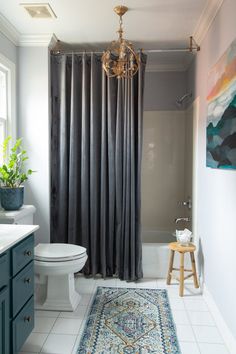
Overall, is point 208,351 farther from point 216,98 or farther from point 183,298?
point 216,98

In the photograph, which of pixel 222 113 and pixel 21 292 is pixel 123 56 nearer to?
pixel 222 113

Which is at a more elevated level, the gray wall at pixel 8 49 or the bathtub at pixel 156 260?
the gray wall at pixel 8 49

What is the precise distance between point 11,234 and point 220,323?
157 centimetres

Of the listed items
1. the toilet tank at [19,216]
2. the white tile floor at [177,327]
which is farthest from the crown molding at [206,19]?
the white tile floor at [177,327]

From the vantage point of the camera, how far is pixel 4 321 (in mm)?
1711

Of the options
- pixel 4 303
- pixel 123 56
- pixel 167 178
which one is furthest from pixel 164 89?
pixel 4 303

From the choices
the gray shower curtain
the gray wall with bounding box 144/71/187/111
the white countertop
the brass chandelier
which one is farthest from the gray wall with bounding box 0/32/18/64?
the gray wall with bounding box 144/71/187/111

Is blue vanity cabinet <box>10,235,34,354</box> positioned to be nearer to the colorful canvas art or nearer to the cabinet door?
the cabinet door

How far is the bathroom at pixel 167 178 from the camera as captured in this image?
2219mm

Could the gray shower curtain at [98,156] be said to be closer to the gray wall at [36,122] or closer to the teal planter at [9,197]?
the gray wall at [36,122]

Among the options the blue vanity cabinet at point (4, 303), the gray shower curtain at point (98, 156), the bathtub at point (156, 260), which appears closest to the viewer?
the blue vanity cabinet at point (4, 303)

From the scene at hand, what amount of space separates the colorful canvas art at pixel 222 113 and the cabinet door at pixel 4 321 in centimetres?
146

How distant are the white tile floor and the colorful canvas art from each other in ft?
3.84

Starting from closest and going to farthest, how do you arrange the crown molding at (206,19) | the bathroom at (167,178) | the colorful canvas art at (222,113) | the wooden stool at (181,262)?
the colorful canvas art at (222,113) → the bathroom at (167,178) → the crown molding at (206,19) → the wooden stool at (181,262)
